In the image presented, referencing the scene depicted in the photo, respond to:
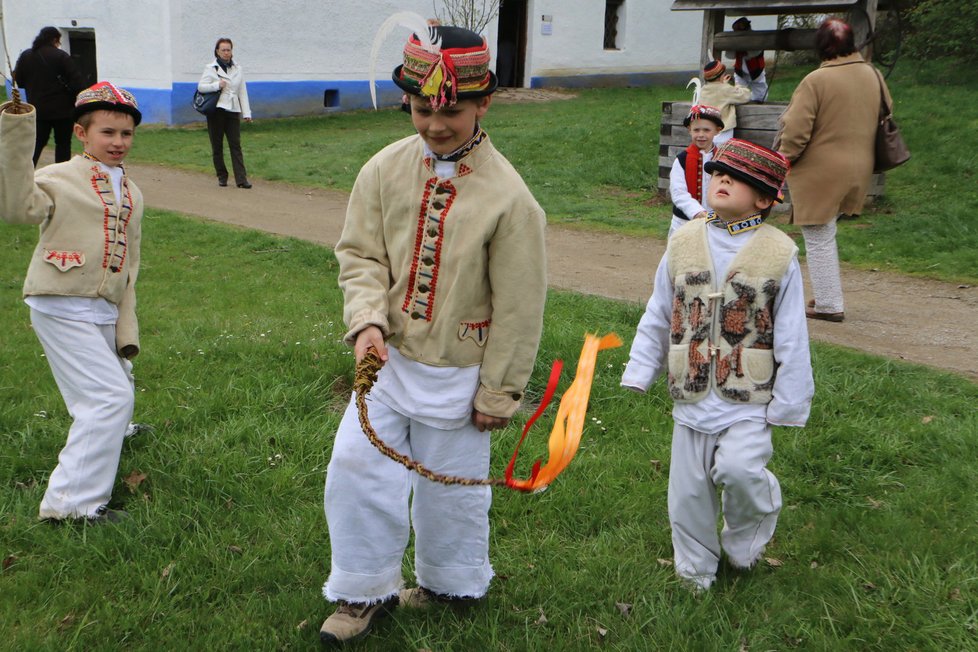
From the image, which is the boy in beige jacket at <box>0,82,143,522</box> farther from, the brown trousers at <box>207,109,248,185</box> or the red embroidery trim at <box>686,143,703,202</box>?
the brown trousers at <box>207,109,248,185</box>

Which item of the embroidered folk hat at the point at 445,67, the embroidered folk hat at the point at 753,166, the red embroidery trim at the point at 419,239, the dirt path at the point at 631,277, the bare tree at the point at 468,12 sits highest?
the bare tree at the point at 468,12

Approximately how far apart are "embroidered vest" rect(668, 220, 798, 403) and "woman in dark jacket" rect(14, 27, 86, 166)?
10.6m

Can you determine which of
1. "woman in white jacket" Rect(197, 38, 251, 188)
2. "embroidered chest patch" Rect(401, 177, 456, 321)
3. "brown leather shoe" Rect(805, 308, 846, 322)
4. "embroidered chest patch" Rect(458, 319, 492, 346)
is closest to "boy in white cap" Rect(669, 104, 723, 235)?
"brown leather shoe" Rect(805, 308, 846, 322)

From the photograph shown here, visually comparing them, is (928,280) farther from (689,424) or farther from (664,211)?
(689,424)

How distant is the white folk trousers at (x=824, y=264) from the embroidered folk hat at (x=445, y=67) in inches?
187

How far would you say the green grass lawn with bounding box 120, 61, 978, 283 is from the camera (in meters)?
10.0

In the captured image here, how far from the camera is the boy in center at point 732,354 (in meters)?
3.51

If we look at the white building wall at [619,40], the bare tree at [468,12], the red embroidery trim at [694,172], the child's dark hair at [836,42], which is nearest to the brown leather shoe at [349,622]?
the red embroidery trim at [694,172]

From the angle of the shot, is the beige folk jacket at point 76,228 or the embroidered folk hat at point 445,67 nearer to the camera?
the embroidered folk hat at point 445,67

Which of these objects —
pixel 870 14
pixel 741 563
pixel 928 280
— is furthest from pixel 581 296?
pixel 870 14

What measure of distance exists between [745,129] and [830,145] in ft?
16.1

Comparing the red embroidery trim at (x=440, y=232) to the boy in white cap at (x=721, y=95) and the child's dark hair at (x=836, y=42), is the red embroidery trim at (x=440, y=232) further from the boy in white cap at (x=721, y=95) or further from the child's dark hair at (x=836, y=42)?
the boy in white cap at (x=721, y=95)

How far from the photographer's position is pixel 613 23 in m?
27.5

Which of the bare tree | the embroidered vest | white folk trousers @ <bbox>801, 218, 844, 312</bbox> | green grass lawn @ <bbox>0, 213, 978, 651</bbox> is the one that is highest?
the bare tree
